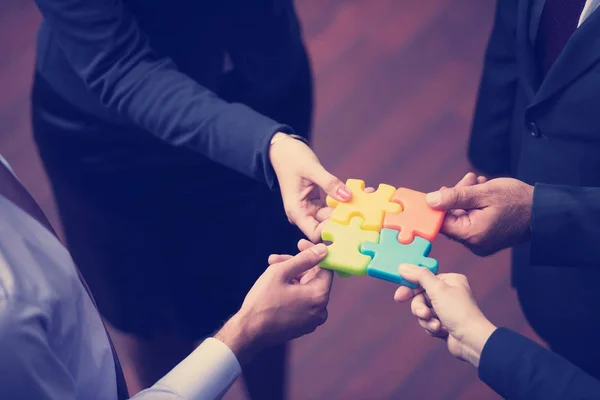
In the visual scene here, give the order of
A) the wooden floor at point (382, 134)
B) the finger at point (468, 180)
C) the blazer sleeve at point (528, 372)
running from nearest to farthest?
the blazer sleeve at point (528, 372) → the finger at point (468, 180) → the wooden floor at point (382, 134)

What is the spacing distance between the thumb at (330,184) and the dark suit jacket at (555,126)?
37 cm

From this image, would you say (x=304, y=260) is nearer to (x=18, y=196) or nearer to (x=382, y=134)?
(x=18, y=196)

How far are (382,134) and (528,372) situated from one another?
1.70 metres

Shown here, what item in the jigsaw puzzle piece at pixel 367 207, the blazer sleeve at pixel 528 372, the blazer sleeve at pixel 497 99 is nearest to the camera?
the blazer sleeve at pixel 528 372

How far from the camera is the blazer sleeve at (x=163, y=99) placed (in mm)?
1189

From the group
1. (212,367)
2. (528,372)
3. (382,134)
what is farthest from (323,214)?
(382,134)

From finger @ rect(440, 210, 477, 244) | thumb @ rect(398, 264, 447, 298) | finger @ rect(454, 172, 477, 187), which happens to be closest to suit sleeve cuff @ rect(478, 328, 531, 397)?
thumb @ rect(398, 264, 447, 298)

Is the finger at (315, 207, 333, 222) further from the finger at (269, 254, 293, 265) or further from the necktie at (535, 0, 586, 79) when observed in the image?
the necktie at (535, 0, 586, 79)

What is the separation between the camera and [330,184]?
3.92ft

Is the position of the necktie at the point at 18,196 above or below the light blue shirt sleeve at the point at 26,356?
above

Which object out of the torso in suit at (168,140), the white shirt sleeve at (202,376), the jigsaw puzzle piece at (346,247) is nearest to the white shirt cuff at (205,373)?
the white shirt sleeve at (202,376)

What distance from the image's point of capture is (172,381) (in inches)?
40.3

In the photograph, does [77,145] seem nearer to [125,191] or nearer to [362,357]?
[125,191]

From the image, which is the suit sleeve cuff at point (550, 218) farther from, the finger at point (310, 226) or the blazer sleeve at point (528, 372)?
the finger at point (310, 226)
